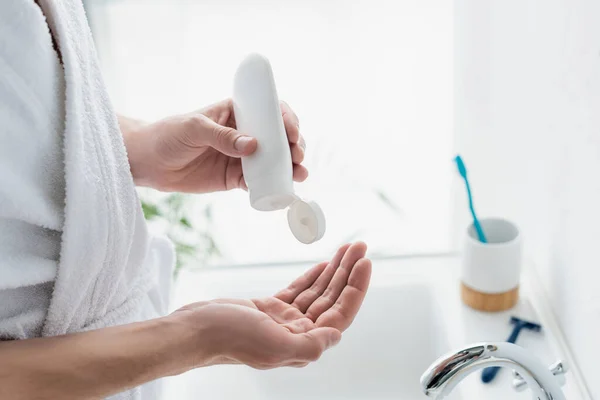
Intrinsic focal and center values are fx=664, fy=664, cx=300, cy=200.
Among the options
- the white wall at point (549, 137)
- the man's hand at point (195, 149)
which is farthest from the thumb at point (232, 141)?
the white wall at point (549, 137)

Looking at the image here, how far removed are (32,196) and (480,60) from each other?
36.2 inches

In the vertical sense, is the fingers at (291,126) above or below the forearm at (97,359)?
above

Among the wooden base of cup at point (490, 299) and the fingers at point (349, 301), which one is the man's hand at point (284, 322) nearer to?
the fingers at point (349, 301)

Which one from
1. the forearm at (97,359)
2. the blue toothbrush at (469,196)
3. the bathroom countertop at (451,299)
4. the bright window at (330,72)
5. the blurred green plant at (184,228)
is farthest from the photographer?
the blurred green plant at (184,228)

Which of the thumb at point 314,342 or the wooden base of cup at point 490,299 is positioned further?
the wooden base of cup at point 490,299

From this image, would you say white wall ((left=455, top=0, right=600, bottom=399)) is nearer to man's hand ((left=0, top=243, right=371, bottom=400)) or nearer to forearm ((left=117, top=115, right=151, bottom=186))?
man's hand ((left=0, top=243, right=371, bottom=400))

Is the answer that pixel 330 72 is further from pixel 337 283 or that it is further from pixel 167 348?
pixel 167 348

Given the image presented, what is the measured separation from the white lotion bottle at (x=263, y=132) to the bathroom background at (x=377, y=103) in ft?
1.28

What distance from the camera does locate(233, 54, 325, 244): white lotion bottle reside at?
2.20 feet

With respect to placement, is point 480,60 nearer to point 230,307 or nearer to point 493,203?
point 493,203

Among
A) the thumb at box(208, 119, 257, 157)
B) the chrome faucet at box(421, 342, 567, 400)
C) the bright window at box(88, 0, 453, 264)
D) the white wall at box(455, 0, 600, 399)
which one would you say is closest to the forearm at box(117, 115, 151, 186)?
the thumb at box(208, 119, 257, 157)

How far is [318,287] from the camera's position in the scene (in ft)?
2.68

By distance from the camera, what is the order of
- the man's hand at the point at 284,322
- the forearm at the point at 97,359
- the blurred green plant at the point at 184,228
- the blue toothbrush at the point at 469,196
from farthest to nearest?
the blurred green plant at the point at 184,228 < the blue toothbrush at the point at 469,196 < the man's hand at the point at 284,322 < the forearm at the point at 97,359

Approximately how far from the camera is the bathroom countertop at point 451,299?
2.78ft
